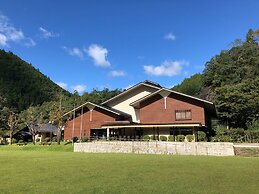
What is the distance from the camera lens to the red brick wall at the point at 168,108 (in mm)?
34656

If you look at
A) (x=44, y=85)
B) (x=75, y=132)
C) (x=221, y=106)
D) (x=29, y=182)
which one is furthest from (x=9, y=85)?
(x=29, y=182)

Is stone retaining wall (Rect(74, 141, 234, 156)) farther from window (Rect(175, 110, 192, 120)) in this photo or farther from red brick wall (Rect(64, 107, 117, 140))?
red brick wall (Rect(64, 107, 117, 140))

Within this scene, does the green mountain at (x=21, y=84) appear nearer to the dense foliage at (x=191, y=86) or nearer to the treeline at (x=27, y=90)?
the treeline at (x=27, y=90)

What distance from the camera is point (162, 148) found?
82.3 feet

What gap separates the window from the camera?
3500cm

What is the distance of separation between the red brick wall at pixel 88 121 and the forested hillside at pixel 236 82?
17.8 m

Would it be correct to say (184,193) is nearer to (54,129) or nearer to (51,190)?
(51,190)

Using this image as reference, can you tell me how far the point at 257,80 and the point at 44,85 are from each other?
2838 inches

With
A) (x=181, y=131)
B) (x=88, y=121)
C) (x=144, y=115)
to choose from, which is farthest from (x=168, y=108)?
(x=88, y=121)

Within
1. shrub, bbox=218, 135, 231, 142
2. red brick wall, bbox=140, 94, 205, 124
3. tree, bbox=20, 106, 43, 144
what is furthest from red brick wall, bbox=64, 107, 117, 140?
shrub, bbox=218, 135, 231, 142

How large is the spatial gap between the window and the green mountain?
58154 mm

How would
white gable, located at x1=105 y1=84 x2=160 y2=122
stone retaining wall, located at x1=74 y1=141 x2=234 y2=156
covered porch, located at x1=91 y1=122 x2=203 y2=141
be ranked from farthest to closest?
white gable, located at x1=105 y1=84 x2=160 y2=122 < covered porch, located at x1=91 y1=122 x2=203 y2=141 < stone retaining wall, located at x1=74 y1=141 x2=234 y2=156

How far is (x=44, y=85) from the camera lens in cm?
9494

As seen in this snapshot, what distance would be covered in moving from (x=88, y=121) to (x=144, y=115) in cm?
927
